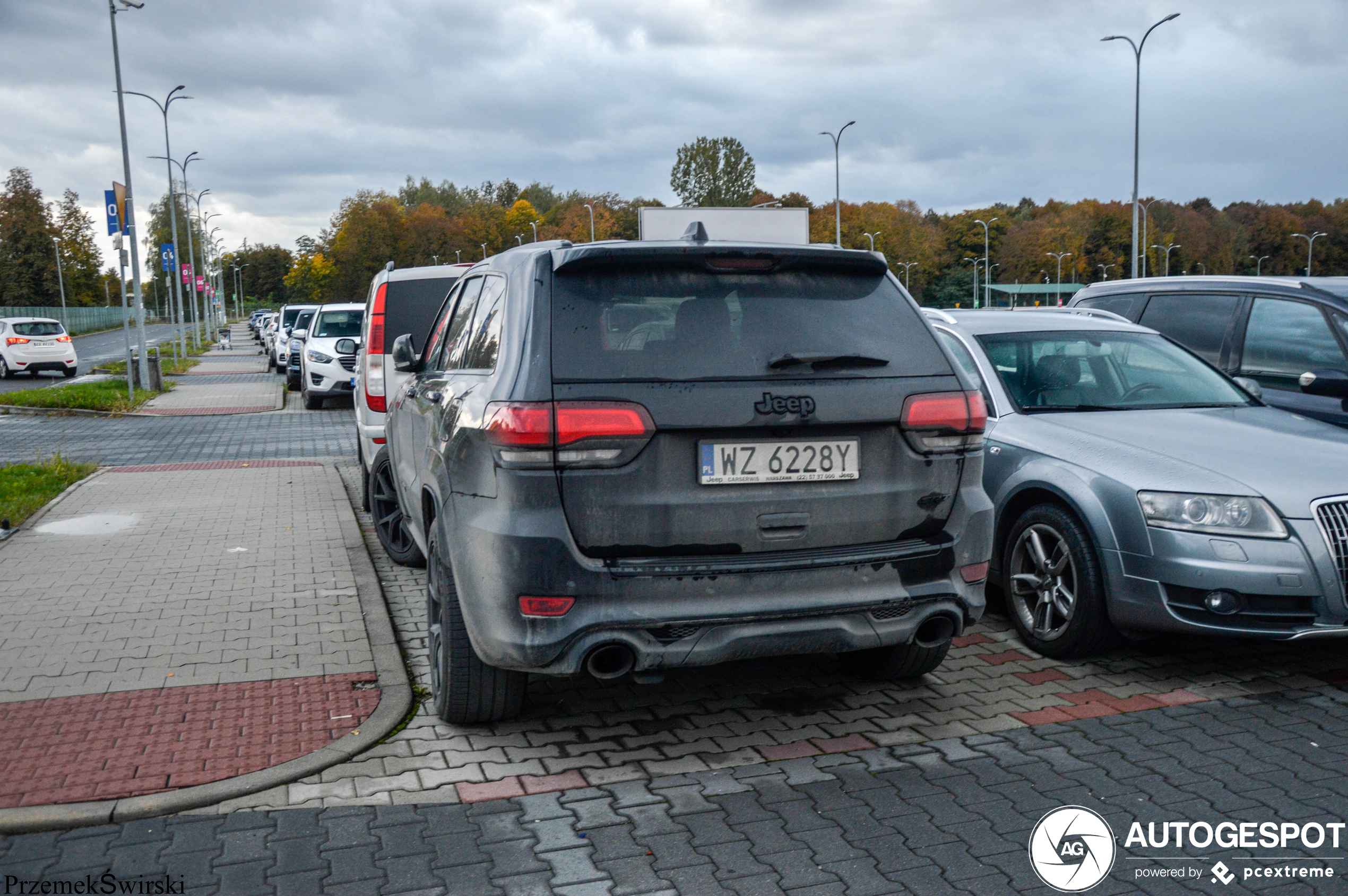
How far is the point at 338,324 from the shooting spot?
21.7 metres

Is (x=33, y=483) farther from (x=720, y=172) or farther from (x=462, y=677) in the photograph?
(x=720, y=172)

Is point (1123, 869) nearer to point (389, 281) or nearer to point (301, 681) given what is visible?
point (301, 681)

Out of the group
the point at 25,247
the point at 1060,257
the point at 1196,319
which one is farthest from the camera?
the point at 1060,257

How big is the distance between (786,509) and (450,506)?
1226mm

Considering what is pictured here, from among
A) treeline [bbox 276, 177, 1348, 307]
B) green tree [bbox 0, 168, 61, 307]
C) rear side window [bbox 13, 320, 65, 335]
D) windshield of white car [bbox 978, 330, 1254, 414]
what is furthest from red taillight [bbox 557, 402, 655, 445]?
green tree [bbox 0, 168, 61, 307]

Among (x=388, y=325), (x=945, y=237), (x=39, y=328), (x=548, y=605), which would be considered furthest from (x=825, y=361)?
(x=945, y=237)

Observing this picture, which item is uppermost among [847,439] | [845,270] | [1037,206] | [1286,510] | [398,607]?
[1037,206]

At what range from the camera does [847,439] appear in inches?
151

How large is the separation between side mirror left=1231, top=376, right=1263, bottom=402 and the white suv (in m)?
5.16

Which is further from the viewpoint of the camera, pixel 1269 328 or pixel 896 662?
pixel 1269 328

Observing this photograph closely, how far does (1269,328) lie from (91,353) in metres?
52.4

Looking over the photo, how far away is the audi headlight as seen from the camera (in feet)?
15.0

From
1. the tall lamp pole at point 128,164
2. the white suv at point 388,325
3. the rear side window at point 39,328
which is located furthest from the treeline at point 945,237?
the white suv at point 388,325

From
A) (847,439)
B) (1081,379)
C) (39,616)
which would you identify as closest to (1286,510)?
(1081,379)
